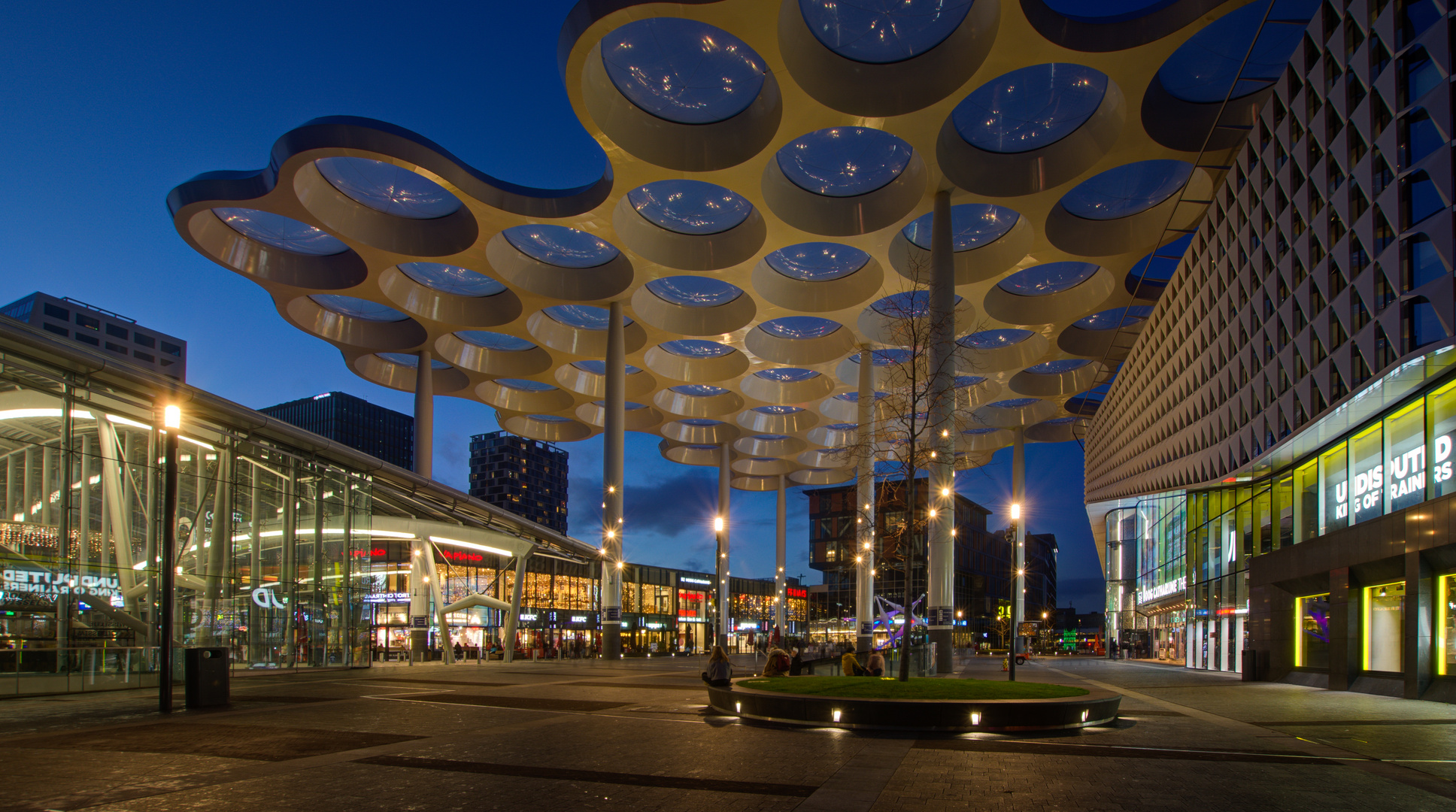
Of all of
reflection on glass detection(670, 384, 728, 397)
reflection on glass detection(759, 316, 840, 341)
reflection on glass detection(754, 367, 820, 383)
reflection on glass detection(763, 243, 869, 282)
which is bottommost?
reflection on glass detection(670, 384, 728, 397)

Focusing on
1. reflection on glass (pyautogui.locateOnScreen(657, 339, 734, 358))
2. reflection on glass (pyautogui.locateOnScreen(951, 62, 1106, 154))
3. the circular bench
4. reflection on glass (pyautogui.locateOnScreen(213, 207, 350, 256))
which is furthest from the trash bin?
reflection on glass (pyautogui.locateOnScreen(657, 339, 734, 358))

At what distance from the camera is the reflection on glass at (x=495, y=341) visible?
49.7m

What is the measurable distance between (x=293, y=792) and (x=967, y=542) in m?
107

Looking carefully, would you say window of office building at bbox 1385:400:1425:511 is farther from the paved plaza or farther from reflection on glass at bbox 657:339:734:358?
reflection on glass at bbox 657:339:734:358

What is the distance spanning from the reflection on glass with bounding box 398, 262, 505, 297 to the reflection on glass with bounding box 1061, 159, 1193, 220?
25.1 meters

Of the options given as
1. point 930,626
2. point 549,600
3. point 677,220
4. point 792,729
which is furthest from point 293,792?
point 549,600

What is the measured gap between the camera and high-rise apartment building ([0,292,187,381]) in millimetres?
107438

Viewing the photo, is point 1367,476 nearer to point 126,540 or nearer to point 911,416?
point 911,416

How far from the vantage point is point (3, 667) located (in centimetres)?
1748

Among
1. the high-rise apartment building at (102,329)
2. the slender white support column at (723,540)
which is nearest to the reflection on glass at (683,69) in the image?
the slender white support column at (723,540)

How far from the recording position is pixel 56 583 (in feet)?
60.4

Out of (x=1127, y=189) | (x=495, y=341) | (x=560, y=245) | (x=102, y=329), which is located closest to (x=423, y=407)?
(x=495, y=341)

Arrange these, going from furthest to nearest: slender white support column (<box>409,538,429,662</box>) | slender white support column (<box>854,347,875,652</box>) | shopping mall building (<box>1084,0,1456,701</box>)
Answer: slender white support column (<box>854,347,875,652</box>)
slender white support column (<box>409,538,429,662</box>)
shopping mall building (<box>1084,0,1456,701</box>)

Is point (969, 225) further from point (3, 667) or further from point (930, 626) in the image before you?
point (3, 667)
